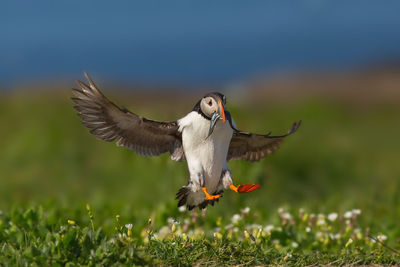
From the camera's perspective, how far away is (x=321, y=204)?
26.7 feet

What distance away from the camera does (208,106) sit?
397 cm

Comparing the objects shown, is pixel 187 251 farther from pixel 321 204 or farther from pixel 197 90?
pixel 197 90

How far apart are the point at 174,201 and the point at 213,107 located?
320 centimetres

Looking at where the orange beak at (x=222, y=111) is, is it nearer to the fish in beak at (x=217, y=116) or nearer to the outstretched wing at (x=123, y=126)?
the fish in beak at (x=217, y=116)

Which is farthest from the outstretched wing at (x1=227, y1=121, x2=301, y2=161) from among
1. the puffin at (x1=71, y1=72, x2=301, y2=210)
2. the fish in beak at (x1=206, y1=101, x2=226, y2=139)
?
the fish in beak at (x1=206, y1=101, x2=226, y2=139)

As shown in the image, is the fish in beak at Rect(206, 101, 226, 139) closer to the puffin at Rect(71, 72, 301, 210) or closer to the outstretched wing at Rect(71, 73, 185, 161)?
the puffin at Rect(71, 72, 301, 210)

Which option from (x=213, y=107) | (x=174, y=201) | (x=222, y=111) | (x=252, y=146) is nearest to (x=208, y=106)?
(x=213, y=107)

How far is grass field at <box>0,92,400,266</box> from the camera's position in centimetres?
438

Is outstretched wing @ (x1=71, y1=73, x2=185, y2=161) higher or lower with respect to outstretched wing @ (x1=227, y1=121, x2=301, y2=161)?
higher

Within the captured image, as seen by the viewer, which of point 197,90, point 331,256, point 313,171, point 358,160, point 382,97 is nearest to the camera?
point 331,256

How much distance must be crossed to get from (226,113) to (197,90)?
20.8m

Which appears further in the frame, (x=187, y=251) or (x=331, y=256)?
(x=331, y=256)

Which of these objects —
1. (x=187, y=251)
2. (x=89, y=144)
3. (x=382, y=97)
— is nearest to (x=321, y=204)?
(x=187, y=251)

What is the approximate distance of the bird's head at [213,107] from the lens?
3.88 metres
